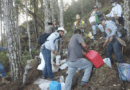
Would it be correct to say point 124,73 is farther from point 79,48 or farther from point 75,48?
point 75,48

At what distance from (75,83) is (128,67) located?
5.79 ft

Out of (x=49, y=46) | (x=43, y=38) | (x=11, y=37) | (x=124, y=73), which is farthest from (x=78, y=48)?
(x=11, y=37)

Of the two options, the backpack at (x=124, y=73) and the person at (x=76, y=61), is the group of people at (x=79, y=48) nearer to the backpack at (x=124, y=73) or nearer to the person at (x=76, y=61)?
the person at (x=76, y=61)

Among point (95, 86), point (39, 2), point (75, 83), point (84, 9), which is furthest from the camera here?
point (84, 9)

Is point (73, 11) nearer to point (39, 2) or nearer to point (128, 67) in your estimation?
point (39, 2)

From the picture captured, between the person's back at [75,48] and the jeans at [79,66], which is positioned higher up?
the person's back at [75,48]

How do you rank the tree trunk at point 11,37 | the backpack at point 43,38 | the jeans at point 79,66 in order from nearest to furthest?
1. the jeans at point 79,66
2. the backpack at point 43,38
3. the tree trunk at point 11,37

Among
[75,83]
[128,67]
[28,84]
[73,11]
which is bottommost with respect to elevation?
A: [28,84]

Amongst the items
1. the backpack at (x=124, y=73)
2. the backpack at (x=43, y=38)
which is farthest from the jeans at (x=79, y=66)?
the backpack at (x=43, y=38)

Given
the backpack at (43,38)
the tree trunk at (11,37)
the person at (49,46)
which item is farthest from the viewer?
the tree trunk at (11,37)

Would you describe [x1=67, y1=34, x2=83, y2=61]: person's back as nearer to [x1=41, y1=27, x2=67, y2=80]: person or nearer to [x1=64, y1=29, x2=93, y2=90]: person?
[x1=64, y1=29, x2=93, y2=90]: person

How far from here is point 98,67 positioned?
331 cm

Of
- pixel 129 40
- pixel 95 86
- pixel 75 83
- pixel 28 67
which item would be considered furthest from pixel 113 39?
pixel 28 67

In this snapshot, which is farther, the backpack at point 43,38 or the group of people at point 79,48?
the backpack at point 43,38
